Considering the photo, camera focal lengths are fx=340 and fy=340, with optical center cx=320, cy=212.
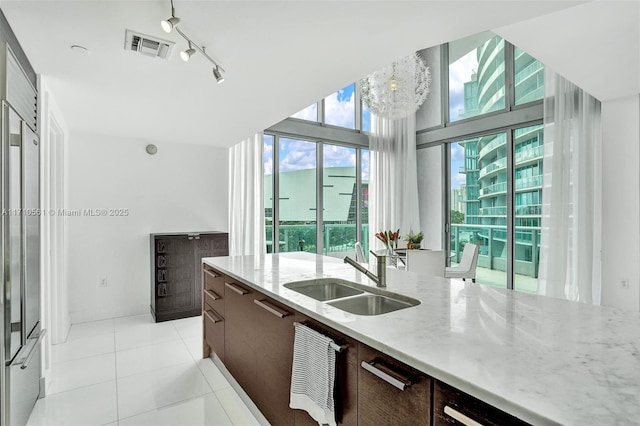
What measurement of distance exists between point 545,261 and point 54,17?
5339 mm

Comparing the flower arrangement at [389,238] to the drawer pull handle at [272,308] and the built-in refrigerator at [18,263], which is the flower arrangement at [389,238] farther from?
the built-in refrigerator at [18,263]

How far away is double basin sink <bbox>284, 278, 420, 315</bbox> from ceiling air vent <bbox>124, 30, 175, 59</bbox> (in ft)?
5.14

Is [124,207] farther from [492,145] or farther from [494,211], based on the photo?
[492,145]

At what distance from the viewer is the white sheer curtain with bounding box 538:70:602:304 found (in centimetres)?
413

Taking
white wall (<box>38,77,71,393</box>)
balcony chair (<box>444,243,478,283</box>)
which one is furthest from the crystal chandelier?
white wall (<box>38,77,71,393</box>)

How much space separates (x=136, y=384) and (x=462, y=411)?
102 inches

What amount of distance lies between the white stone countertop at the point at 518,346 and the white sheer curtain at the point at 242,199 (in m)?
3.46

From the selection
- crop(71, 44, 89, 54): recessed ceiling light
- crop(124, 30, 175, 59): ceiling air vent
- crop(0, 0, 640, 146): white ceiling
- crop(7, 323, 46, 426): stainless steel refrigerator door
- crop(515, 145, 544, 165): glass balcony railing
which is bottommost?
crop(7, 323, 46, 426): stainless steel refrigerator door

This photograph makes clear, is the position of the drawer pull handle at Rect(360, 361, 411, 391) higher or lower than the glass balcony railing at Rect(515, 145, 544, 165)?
lower

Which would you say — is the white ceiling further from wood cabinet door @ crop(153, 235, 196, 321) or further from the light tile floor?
the light tile floor

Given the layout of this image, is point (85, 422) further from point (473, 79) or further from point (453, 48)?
point (453, 48)

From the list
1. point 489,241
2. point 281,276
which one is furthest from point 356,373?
point 489,241

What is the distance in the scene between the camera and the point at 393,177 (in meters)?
6.86

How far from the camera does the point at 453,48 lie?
6375 millimetres
